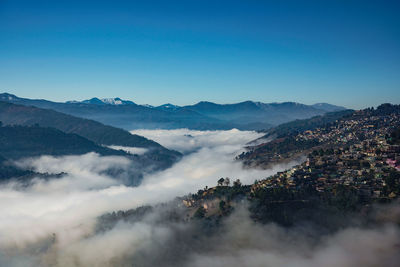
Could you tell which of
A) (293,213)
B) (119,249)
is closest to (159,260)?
(119,249)

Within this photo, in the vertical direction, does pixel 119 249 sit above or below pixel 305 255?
below

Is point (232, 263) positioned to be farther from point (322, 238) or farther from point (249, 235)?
point (322, 238)

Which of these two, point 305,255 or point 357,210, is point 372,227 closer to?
point 357,210

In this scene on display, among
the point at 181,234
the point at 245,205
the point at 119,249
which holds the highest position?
the point at 245,205

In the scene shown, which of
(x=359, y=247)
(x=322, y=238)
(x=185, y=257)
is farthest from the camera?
(x=185, y=257)

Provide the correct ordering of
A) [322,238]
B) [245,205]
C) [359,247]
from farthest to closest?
[245,205], [322,238], [359,247]

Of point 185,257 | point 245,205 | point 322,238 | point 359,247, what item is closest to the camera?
point 359,247

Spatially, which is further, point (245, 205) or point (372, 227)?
point (245, 205)

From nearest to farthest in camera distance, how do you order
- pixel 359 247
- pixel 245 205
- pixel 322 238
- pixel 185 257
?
pixel 359 247
pixel 322 238
pixel 185 257
pixel 245 205

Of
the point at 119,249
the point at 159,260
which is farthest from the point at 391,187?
the point at 119,249
